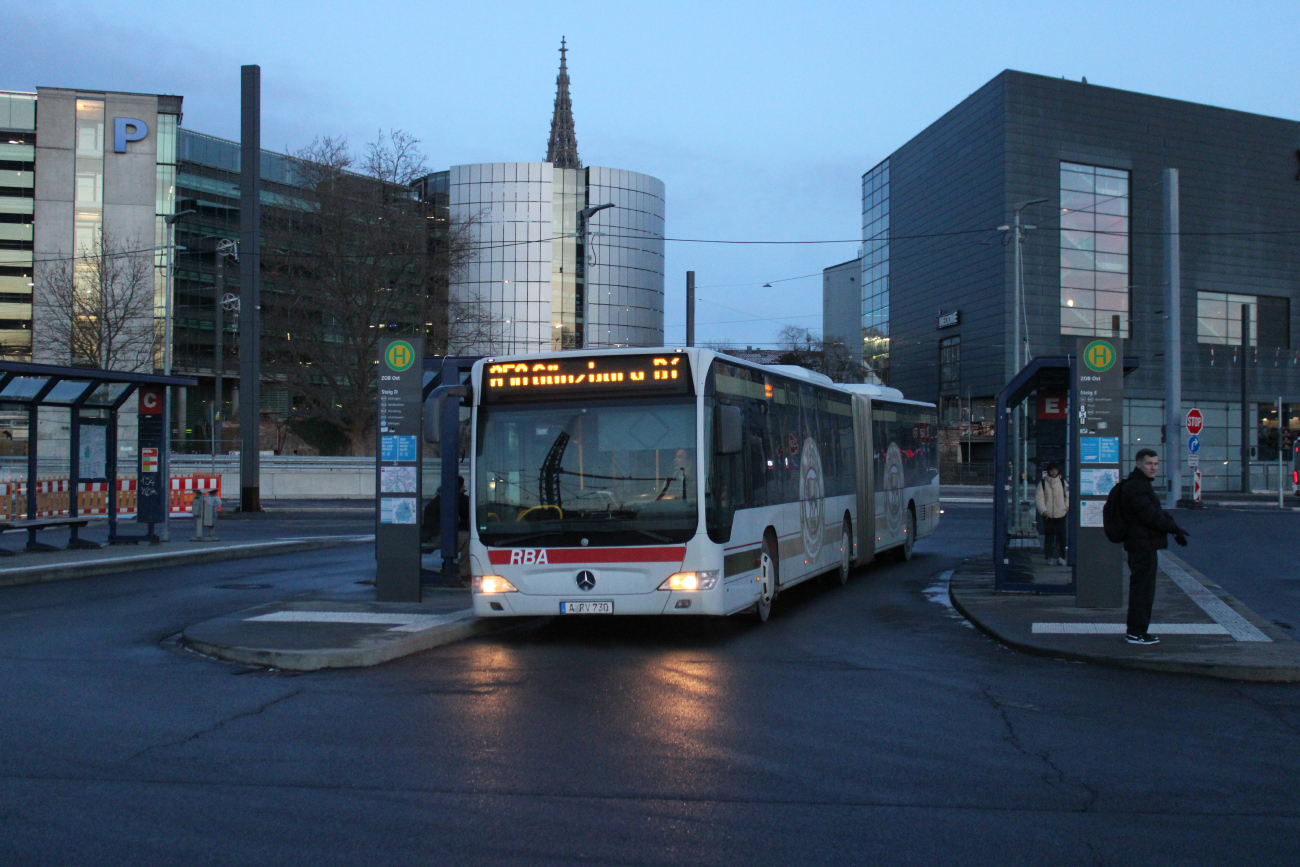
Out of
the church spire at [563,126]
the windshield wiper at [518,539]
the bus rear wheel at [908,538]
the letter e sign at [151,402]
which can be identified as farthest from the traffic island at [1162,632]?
the church spire at [563,126]

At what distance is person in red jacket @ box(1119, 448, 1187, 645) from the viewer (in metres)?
10.5

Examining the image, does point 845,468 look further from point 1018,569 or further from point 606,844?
point 606,844

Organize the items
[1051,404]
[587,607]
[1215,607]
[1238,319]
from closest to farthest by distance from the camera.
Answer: [587,607], [1215,607], [1051,404], [1238,319]

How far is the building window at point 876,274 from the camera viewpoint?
76250mm

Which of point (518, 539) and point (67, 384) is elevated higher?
point (67, 384)

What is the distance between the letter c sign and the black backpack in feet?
246

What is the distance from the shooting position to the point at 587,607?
11016 mm

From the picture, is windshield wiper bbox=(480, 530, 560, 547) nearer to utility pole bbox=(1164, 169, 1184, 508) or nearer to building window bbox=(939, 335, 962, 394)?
utility pole bbox=(1164, 169, 1184, 508)

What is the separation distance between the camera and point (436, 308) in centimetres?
4934

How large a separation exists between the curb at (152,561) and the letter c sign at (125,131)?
5890 cm

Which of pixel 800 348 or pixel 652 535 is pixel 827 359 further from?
pixel 652 535

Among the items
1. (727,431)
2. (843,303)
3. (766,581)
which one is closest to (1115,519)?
(727,431)

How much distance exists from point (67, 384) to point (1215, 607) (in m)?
17.2

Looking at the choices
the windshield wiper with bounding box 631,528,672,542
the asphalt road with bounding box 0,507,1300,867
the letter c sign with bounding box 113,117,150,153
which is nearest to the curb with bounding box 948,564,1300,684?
the asphalt road with bounding box 0,507,1300,867
